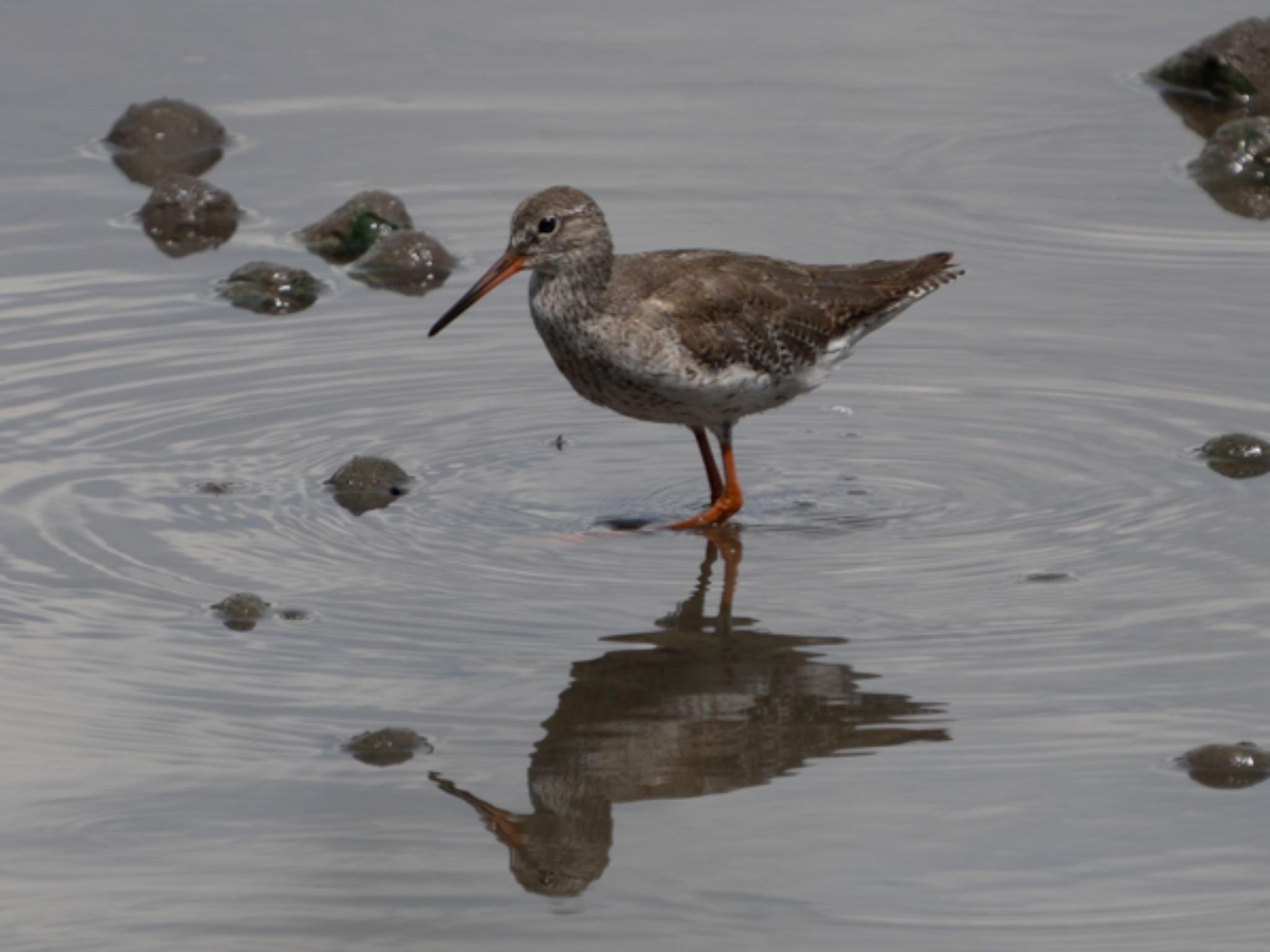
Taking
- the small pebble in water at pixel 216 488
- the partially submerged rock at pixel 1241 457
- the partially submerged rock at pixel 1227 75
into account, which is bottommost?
the small pebble in water at pixel 216 488

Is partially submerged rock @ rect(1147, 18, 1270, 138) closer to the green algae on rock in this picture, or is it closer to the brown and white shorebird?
the green algae on rock

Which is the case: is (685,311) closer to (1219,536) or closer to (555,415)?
(555,415)

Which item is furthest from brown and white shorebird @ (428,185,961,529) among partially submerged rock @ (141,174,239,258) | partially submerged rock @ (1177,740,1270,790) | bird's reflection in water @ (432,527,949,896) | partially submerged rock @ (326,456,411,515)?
partially submerged rock @ (141,174,239,258)

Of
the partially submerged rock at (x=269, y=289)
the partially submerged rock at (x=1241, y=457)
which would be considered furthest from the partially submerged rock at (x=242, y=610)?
the partially submerged rock at (x=1241, y=457)

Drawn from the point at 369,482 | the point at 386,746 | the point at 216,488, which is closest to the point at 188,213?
the point at 216,488

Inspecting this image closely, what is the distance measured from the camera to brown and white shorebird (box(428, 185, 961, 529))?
8.98 m

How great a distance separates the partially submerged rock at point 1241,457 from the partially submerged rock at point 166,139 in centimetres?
672

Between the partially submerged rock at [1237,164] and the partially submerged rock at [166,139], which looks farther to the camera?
the partially submerged rock at [166,139]

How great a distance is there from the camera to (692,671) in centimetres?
739

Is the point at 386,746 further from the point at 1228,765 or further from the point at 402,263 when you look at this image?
the point at 402,263

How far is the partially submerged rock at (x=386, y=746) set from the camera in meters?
6.58

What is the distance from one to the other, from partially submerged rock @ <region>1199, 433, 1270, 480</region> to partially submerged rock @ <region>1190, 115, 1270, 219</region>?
146 inches

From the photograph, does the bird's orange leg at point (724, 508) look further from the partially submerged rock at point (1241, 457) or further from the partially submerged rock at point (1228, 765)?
the partially submerged rock at point (1228, 765)

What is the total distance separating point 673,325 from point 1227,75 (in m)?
6.40
